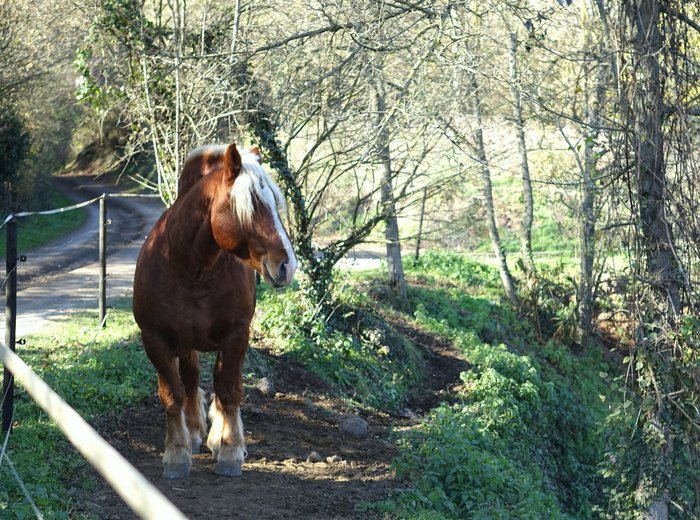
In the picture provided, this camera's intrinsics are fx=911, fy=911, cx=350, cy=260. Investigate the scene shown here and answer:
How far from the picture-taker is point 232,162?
5.95 metres

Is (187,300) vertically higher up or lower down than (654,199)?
lower down

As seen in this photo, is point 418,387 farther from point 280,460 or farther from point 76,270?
point 76,270

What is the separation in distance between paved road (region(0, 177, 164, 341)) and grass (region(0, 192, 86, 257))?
13.6 inches

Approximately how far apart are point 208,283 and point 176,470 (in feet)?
4.49

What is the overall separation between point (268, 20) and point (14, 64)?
1183 centimetres

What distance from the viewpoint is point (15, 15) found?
71.4 ft

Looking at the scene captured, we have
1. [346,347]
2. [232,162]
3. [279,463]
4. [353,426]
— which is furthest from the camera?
[346,347]

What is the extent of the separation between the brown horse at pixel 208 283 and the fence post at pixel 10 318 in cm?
129

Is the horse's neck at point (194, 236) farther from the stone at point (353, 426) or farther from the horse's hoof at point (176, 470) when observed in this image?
the stone at point (353, 426)

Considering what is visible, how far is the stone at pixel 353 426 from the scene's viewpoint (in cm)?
876

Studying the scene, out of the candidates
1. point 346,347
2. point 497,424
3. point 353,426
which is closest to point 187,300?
point 353,426

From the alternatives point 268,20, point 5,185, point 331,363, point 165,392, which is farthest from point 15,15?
point 165,392

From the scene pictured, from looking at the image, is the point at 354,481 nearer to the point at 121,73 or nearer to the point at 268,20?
the point at 121,73

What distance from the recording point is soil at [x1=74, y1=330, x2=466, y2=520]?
6.12 m
